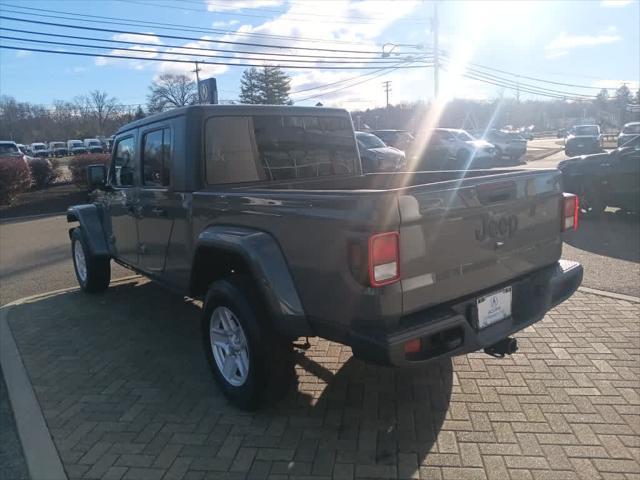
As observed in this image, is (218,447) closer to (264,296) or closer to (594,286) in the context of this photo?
(264,296)

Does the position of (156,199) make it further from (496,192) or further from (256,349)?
(496,192)

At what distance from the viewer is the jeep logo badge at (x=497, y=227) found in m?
2.91

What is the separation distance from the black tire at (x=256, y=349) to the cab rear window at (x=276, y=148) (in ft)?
3.28

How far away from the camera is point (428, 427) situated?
3.12 meters

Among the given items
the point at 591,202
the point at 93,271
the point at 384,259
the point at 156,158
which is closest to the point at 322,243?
the point at 384,259

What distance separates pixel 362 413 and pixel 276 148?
2.21 m

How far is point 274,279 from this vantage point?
292cm

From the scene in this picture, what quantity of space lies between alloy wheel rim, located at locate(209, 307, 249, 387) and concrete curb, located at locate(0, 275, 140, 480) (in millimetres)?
1123

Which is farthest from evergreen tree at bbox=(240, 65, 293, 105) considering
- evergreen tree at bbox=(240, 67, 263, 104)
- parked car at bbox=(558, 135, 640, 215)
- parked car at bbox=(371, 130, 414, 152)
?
parked car at bbox=(558, 135, 640, 215)

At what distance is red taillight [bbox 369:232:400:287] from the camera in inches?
95.7

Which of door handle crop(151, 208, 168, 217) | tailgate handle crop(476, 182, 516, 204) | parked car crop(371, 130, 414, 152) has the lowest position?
door handle crop(151, 208, 168, 217)

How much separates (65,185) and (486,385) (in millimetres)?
20339

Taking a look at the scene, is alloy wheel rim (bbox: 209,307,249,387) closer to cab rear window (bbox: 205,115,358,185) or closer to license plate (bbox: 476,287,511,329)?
cab rear window (bbox: 205,115,358,185)

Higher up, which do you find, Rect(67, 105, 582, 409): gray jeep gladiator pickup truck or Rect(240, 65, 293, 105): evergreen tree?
Rect(240, 65, 293, 105): evergreen tree
